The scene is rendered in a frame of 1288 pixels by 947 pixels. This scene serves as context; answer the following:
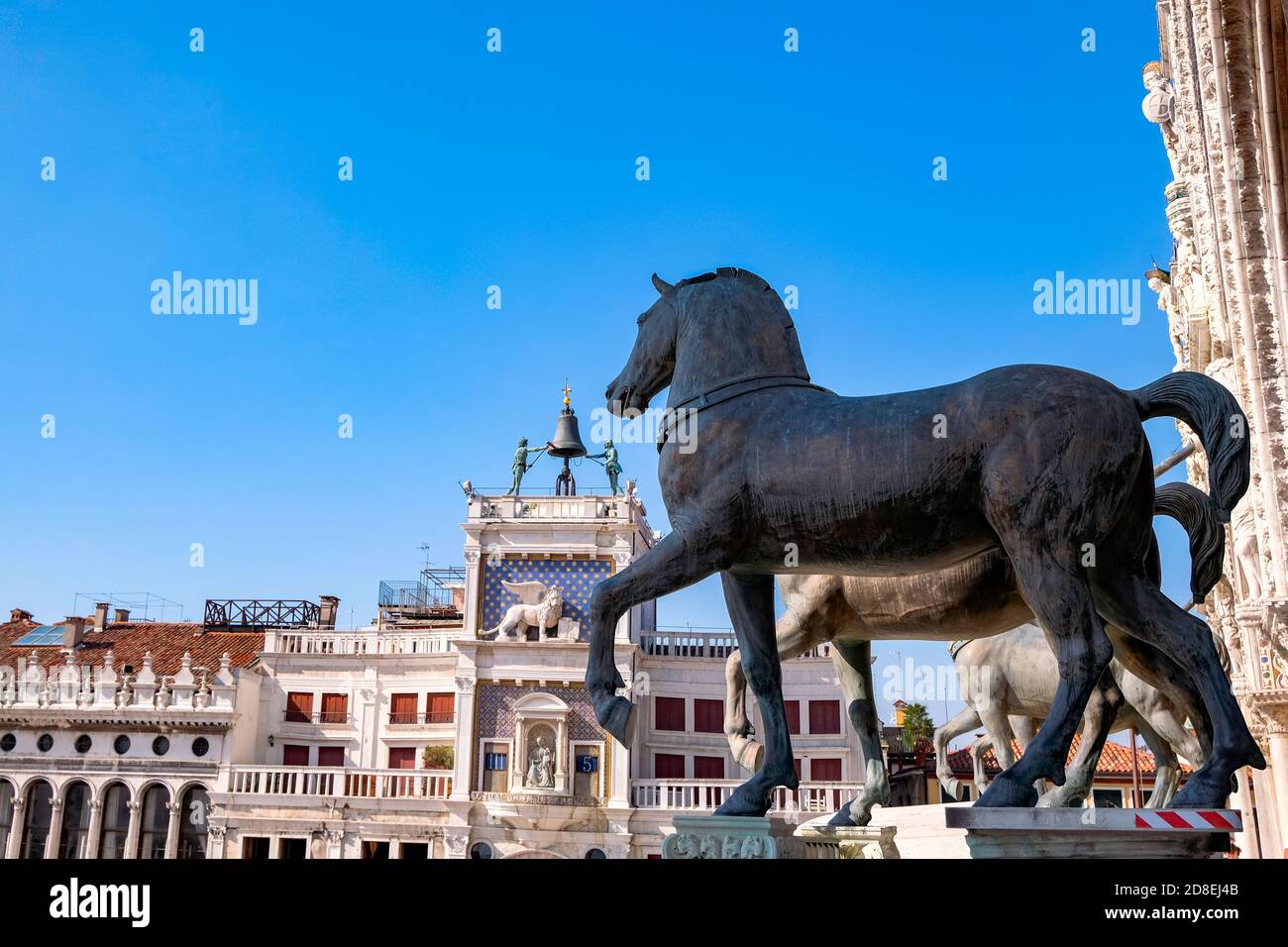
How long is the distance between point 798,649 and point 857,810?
44.3 inches

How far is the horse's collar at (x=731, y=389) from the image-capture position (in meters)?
5.68

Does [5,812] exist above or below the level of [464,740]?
below

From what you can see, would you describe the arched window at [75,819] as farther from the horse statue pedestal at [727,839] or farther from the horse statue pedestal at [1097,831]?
the horse statue pedestal at [1097,831]

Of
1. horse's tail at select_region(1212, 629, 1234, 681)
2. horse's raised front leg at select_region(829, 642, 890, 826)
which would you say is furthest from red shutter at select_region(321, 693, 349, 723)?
horse's raised front leg at select_region(829, 642, 890, 826)

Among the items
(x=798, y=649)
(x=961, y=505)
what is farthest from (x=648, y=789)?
(x=961, y=505)

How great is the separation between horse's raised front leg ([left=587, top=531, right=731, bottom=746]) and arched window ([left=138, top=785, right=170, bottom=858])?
125 feet

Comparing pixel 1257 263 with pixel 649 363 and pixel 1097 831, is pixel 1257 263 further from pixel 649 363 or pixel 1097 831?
pixel 1097 831

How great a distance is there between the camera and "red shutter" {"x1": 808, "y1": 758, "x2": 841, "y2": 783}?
1510 inches

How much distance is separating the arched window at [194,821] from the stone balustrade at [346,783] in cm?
158

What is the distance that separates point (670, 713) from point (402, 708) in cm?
994

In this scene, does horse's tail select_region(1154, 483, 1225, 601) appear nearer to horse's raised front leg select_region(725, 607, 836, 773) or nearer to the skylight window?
horse's raised front leg select_region(725, 607, 836, 773)

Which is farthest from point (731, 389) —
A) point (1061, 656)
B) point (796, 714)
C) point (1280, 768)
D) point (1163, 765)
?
point (796, 714)

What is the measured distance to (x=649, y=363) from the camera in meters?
6.35
